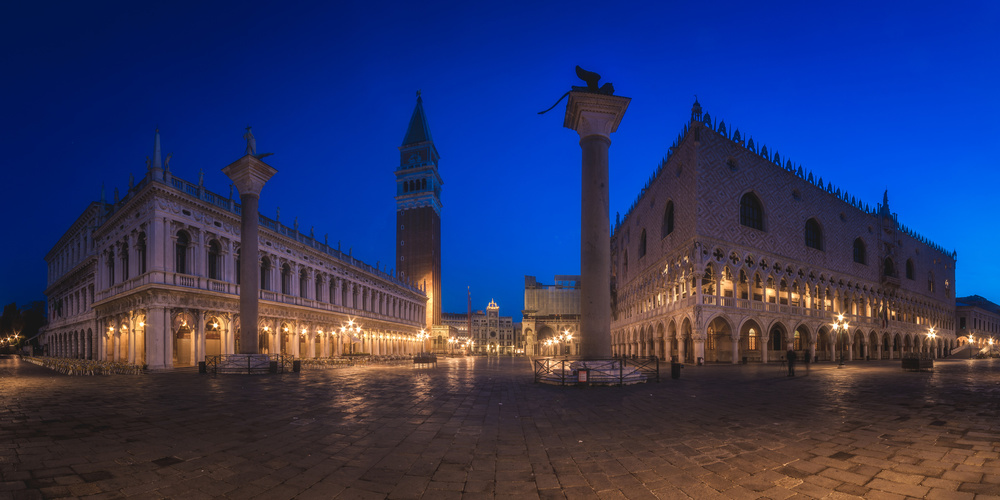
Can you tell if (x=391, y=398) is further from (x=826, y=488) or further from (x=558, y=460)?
(x=826, y=488)

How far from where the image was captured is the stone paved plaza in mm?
5211

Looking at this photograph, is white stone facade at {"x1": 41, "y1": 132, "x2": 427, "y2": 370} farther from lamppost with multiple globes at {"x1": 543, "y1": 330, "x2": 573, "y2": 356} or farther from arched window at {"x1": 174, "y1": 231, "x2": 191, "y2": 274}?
lamppost with multiple globes at {"x1": 543, "y1": 330, "x2": 573, "y2": 356}

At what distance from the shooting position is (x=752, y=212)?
40.7 m

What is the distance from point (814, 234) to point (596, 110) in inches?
1470

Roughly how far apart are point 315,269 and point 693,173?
35.4 meters

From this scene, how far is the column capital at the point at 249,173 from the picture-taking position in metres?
23.9

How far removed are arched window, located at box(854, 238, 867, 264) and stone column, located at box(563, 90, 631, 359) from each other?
149 ft

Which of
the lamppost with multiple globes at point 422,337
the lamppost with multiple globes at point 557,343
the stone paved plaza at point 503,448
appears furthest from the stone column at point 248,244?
the lamppost with multiple globes at point 557,343

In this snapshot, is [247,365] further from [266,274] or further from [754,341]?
[754,341]

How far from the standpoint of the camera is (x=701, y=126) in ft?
121

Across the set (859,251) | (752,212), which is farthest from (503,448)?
(859,251)

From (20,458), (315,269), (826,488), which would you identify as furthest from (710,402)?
(315,269)

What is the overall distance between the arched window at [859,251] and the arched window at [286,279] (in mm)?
55809

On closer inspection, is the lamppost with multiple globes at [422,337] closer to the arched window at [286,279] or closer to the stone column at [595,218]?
the arched window at [286,279]
